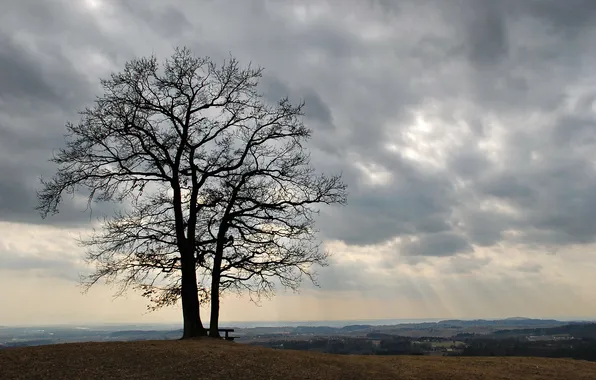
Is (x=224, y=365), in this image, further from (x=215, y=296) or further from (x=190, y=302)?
(x=215, y=296)

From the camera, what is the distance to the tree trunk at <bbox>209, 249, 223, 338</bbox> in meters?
28.3

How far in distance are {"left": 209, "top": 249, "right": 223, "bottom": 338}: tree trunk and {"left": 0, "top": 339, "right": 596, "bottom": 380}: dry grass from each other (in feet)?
15.5

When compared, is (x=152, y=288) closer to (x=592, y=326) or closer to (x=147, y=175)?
(x=147, y=175)

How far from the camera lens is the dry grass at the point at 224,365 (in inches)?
694

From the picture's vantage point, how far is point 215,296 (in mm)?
29125

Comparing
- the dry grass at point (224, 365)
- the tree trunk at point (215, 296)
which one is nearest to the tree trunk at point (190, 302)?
the tree trunk at point (215, 296)

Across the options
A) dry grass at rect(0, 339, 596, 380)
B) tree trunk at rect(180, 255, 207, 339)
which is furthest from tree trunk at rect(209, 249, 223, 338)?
dry grass at rect(0, 339, 596, 380)

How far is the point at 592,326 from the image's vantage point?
142m

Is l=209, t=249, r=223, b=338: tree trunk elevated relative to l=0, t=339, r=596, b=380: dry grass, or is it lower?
elevated

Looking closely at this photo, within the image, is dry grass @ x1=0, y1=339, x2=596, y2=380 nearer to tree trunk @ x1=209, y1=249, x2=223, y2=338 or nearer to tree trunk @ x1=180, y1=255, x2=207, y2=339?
tree trunk @ x1=180, y1=255, x2=207, y2=339

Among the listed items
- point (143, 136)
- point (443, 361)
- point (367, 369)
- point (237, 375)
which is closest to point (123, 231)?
point (143, 136)

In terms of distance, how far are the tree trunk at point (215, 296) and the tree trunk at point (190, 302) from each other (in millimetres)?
504

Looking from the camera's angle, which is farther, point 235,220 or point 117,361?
point 235,220

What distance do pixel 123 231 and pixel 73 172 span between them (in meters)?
4.29
